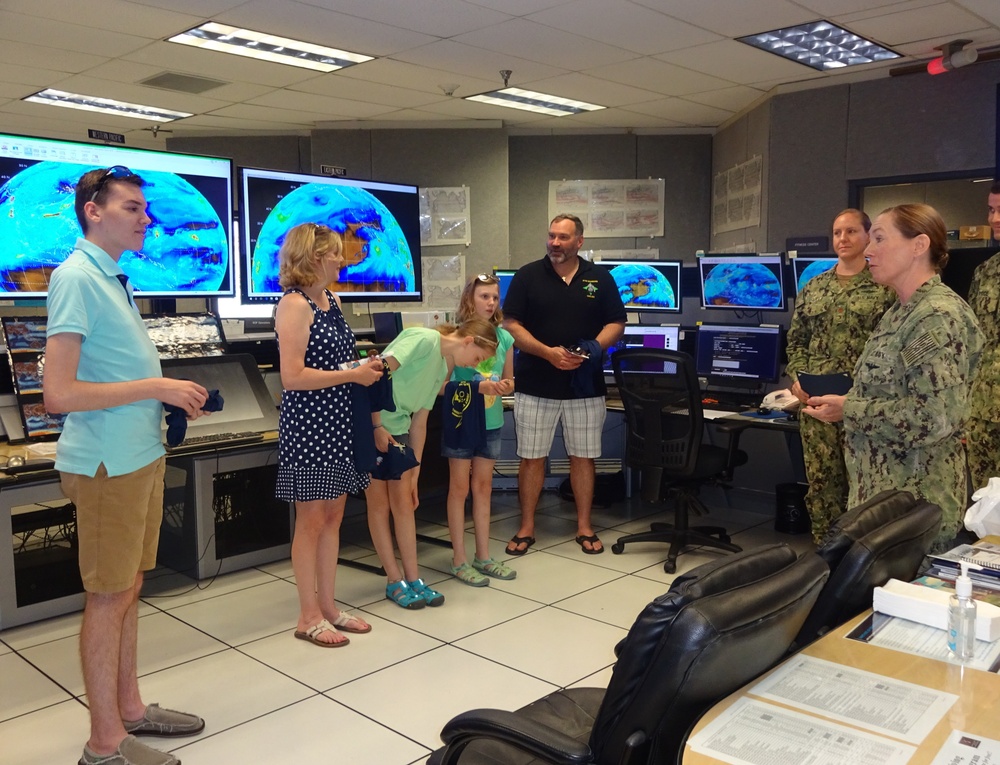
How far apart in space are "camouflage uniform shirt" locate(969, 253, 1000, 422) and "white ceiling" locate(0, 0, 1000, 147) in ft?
6.14

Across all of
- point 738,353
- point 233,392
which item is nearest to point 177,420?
point 233,392

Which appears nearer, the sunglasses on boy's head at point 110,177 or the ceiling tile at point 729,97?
the sunglasses on boy's head at point 110,177

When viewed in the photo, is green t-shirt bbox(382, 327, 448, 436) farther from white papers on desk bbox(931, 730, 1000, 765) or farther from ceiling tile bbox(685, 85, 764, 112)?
ceiling tile bbox(685, 85, 764, 112)

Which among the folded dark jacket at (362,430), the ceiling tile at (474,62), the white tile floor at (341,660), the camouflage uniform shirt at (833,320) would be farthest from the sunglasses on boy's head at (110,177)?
the ceiling tile at (474,62)

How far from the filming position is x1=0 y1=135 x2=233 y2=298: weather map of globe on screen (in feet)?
10.5

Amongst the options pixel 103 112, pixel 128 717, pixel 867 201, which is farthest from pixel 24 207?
pixel 867 201

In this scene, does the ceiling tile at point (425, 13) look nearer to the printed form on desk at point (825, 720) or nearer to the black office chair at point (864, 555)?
the black office chair at point (864, 555)

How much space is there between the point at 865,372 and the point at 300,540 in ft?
6.64

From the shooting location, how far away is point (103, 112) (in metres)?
7.61

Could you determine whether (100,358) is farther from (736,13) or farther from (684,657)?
(736,13)

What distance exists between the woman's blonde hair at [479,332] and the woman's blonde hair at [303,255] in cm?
82

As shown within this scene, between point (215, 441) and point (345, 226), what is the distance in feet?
4.11

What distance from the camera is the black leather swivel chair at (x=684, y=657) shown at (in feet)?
4.11

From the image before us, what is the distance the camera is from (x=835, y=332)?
3.95 m
